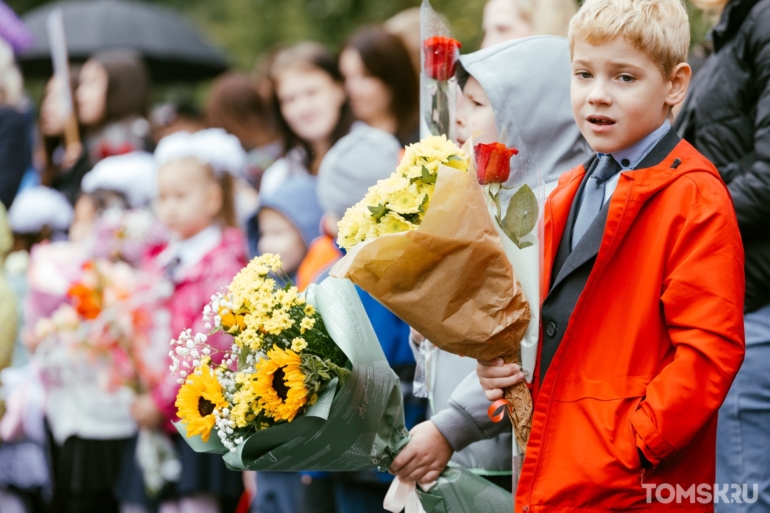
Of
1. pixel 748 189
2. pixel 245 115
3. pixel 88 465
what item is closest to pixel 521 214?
pixel 748 189

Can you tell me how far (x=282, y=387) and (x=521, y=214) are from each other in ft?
2.40

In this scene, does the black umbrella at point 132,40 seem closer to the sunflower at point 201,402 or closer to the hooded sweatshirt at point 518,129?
the hooded sweatshirt at point 518,129

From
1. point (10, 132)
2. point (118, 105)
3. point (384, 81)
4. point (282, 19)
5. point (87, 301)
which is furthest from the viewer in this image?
point (282, 19)

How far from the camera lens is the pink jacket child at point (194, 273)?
4855mm

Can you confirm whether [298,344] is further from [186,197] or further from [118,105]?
[118,105]

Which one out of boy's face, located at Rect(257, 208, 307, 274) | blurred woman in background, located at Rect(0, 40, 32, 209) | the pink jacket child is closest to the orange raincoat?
the pink jacket child

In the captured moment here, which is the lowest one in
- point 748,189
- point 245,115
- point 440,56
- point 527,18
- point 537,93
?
point 748,189

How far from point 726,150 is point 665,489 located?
157cm

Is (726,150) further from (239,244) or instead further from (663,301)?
(239,244)

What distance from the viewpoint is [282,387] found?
Answer: 2346mm

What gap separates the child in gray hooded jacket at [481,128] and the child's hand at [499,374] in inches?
18.6

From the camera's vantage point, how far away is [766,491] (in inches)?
125

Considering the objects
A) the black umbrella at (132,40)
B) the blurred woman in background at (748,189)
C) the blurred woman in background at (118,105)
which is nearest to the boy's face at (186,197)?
the blurred woman in background at (118,105)

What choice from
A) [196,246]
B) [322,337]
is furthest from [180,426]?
[196,246]
